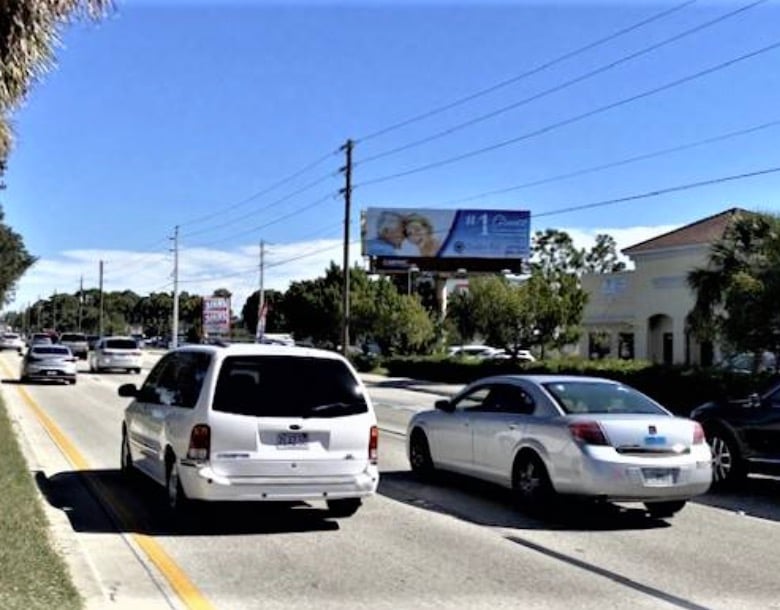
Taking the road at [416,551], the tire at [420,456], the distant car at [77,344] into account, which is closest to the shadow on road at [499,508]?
the road at [416,551]

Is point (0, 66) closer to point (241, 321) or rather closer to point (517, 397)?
point (517, 397)

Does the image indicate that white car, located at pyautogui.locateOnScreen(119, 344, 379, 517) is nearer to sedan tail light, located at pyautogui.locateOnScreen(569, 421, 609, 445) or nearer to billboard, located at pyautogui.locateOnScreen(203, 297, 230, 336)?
sedan tail light, located at pyautogui.locateOnScreen(569, 421, 609, 445)

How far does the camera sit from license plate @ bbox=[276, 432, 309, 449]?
9.63 m

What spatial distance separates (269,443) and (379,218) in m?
69.2

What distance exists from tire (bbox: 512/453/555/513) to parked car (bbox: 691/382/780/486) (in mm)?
3270

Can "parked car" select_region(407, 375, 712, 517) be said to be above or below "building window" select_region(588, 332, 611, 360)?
below

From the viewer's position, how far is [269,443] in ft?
31.4

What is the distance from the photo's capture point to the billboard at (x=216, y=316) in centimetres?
7700

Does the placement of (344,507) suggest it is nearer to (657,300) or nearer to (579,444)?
(579,444)

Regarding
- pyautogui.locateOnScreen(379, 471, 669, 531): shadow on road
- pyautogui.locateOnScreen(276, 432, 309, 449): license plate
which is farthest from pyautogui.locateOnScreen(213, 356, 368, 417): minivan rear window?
pyautogui.locateOnScreen(379, 471, 669, 531): shadow on road

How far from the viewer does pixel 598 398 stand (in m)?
11.2

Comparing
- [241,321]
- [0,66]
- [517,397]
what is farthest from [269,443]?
[241,321]

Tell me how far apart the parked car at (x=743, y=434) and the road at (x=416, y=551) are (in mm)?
422

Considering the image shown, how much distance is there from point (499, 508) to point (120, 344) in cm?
3538
